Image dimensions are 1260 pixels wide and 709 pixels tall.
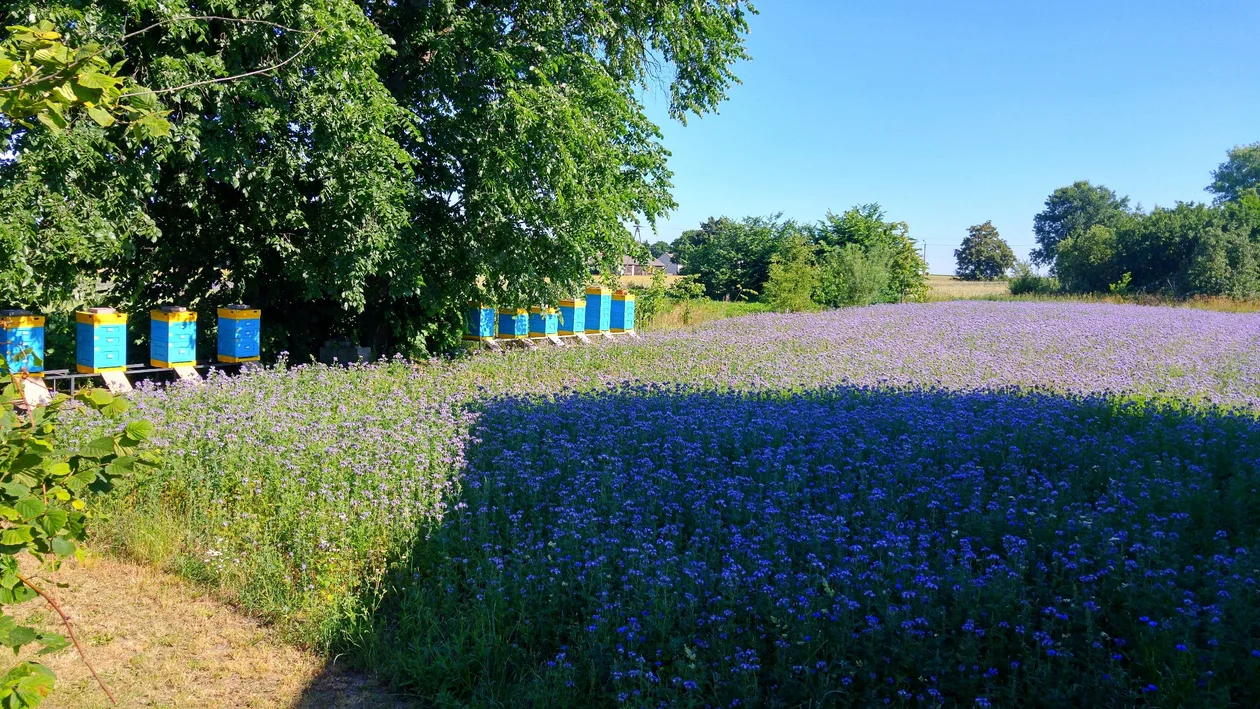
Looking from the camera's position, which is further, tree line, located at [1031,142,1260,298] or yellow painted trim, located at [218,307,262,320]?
tree line, located at [1031,142,1260,298]

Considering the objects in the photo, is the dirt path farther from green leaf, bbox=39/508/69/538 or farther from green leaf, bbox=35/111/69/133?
green leaf, bbox=35/111/69/133

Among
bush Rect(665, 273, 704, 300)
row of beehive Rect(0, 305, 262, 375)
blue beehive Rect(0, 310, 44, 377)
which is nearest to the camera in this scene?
blue beehive Rect(0, 310, 44, 377)

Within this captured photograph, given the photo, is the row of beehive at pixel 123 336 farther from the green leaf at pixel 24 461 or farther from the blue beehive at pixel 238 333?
the green leaf at pixel 24 461

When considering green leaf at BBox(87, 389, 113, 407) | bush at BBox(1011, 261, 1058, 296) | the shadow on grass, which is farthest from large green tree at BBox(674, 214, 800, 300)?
green leaf at BBox(87, 389, 113, 407)

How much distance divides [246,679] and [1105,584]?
4.41 m

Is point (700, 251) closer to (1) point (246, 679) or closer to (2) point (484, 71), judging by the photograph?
(2) point (484, 71)

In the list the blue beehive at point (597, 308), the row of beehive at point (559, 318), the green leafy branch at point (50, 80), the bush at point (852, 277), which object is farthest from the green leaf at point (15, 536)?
the bush at point (852, 277)

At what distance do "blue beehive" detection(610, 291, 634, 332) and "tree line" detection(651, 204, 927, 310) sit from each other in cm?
1098

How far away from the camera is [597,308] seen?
1670 cm

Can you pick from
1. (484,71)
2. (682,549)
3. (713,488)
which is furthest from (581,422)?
(484,71)

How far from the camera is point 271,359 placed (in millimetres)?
12570

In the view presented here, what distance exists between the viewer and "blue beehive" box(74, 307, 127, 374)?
9500 millimetres

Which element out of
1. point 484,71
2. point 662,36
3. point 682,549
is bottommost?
point 682,549

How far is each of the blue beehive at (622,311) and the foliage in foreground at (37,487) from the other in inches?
601
